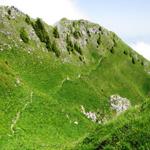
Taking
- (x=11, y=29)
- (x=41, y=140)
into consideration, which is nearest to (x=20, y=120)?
(x=41, y=140)

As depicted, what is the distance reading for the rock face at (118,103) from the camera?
10586cm

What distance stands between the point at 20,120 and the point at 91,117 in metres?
27.0

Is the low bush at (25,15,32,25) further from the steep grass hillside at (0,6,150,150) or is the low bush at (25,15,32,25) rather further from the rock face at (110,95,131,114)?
the rock face at (110,95,131,114)

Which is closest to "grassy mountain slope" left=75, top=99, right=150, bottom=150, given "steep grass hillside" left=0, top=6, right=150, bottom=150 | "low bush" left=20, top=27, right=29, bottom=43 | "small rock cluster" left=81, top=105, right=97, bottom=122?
"steep grass hillside" left=0, top=6, right=150, bottom=150

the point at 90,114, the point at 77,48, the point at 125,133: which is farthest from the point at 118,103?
the point at 125,133

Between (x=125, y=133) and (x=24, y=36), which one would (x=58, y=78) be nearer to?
(x=24, y=36)

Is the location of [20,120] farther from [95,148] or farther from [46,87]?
[95,148]

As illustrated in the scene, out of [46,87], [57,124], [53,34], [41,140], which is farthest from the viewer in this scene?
[53,34]

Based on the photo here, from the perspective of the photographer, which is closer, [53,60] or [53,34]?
[53,60]

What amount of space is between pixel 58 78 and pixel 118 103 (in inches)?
743

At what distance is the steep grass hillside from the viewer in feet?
228

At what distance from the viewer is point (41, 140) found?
6372 centimetres

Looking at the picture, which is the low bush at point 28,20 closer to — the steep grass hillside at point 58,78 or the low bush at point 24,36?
the steep grass hillside at point 58,78

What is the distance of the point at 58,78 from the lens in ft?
328
